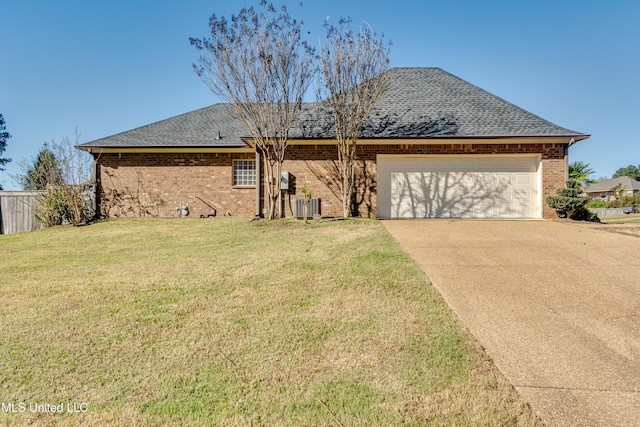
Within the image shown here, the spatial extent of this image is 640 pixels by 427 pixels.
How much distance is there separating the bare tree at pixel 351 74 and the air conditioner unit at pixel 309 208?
2.00 m

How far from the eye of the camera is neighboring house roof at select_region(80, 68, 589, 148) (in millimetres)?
11383

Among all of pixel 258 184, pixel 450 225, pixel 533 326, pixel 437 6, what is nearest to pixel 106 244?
pixel 258 184

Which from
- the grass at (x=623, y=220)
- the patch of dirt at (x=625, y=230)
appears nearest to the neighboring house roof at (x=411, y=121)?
the patch of dirt at (x=625, y=230)

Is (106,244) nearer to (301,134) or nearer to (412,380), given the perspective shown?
(301,134)

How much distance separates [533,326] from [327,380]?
2178 mm

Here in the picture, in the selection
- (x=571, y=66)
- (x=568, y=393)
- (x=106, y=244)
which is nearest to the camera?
(x=568, y=393)

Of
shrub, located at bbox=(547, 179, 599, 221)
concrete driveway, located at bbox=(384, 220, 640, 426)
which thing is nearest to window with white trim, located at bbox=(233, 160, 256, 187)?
concrete driveway, located at bbox=(384, 220, 640, 426)

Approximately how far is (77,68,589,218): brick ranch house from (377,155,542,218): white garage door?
0.12ft

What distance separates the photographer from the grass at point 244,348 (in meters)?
1.92

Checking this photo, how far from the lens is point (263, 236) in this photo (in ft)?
26.0

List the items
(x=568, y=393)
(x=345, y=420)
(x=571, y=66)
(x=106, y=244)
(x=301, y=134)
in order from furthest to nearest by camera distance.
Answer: (x=571, y=66)
(x=301, y=134)
(x=106, y=244)
(x=568, y=393)
(x=345, y=420)

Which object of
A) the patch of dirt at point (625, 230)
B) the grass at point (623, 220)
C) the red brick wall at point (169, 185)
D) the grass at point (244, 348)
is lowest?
the grass at point (244, 348)

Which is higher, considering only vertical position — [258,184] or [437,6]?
[437,6]
